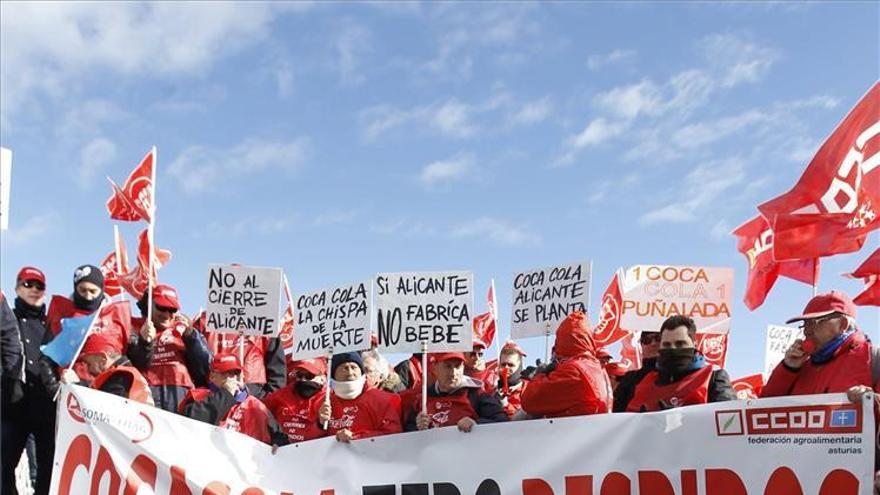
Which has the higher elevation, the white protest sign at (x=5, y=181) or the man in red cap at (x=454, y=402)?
the white protest sign at (x=5, y=181)

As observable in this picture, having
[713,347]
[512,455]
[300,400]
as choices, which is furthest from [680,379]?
[713,347]

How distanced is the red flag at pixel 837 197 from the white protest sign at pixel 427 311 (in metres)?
3.04

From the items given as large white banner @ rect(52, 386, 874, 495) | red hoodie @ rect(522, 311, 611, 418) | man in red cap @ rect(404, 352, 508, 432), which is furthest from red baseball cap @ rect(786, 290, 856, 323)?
man in red cap @ rect(404, 352, 508, 432)

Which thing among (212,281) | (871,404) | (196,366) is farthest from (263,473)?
(871,404)

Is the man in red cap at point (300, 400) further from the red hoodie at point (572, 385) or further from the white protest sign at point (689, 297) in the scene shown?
the white protest sign at point (689, 297)

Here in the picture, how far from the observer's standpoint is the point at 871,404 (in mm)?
4781

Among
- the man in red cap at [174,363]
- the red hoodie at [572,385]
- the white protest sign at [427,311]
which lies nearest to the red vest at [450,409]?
the white protest sign at [427,311]

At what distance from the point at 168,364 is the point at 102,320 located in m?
0.74

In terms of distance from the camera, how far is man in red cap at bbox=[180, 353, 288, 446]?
6887 millimetres

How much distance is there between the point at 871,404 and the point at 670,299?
5.84 metres

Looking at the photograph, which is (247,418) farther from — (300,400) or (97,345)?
(97,345)

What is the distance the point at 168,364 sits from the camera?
8125 mm

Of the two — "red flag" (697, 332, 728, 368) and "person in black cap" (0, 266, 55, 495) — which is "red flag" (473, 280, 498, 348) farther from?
"person in black cap" (0, 266, 55, 495)

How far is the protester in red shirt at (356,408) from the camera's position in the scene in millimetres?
6738
